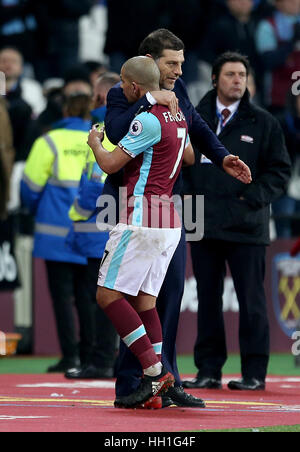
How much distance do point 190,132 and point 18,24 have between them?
790 centimetres

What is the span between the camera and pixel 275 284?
13.4 m

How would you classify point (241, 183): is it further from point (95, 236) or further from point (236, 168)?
point (236, 168)

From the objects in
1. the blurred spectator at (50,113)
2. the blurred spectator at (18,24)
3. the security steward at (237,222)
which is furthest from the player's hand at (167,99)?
the blurred spectator at (18,24)

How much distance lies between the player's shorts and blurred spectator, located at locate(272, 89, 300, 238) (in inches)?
255

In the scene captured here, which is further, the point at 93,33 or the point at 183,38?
the point at 93,33

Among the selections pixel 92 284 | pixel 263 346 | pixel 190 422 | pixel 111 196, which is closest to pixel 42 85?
pixel 92 284

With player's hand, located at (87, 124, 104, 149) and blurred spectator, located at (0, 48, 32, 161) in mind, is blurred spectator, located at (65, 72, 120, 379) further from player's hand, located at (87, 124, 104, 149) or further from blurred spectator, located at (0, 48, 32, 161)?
blurred spectator, located at (0, 48, 32, 161)

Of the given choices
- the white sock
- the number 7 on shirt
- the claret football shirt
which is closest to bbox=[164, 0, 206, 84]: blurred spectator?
the number 7 on shirt

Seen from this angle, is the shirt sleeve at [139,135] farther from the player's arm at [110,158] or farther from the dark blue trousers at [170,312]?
the dark blue trousers at [170,312]

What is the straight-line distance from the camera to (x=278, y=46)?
1520cm

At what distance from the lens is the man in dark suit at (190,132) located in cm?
721

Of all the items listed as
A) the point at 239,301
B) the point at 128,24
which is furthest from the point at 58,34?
the point at 239,301
